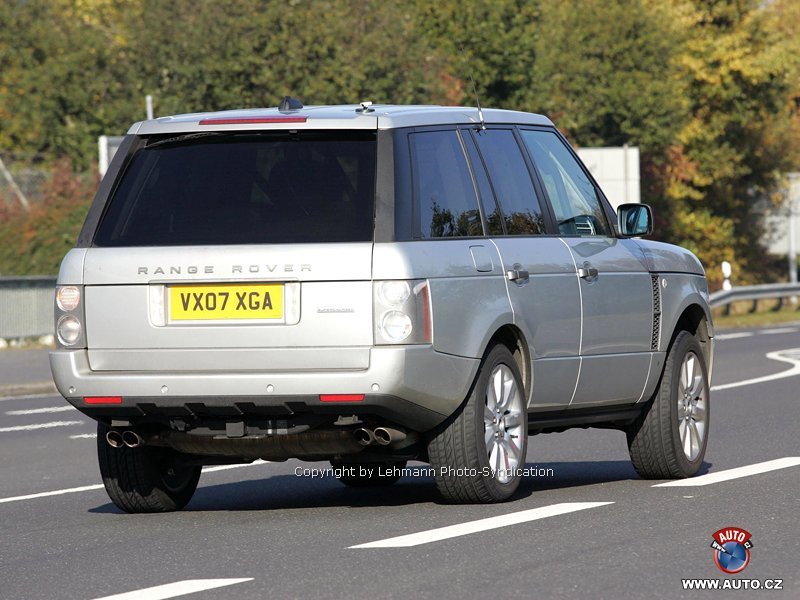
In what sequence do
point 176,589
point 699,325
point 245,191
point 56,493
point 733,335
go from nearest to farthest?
point 176,589, point 245,191, point 56,493, point 699,325, point 733,335

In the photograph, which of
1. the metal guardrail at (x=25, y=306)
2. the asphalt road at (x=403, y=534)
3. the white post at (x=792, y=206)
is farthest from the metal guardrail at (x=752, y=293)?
the asphalt road at (x=403, y=534)

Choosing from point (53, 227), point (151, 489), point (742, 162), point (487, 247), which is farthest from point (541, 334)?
point (742, 162)

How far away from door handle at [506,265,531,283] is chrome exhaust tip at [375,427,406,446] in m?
1.01

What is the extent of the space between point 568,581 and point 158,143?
3.39 metres

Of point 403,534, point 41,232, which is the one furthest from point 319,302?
point 41,232

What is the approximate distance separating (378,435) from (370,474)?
6.47 ft

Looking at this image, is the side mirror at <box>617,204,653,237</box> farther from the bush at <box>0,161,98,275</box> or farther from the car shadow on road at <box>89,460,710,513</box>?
the bush at <box>0,161,98,275</box>

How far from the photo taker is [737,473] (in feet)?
34.0

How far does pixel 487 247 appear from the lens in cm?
900

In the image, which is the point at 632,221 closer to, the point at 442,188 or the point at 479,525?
the point at 442,188

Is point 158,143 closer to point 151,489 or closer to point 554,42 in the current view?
point 151,489

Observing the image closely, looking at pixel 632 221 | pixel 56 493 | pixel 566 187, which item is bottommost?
pixel 56 493

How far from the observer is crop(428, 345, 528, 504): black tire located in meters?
8.69

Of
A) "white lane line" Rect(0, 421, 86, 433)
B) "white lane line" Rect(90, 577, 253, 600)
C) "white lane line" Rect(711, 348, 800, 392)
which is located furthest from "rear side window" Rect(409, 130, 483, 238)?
"white lane line" Rect(711, 348, 800, 392)
